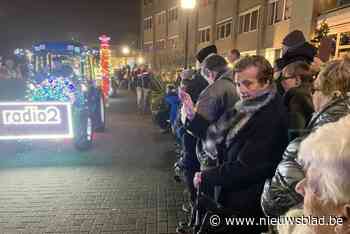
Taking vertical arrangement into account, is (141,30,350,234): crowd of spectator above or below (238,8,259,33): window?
below

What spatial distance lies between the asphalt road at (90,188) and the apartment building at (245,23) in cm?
673

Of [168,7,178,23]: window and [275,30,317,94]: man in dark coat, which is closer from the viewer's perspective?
[275,30,317,94]: man in dark coat

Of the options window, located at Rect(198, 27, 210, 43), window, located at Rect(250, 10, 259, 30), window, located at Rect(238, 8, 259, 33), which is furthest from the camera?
window, located at Rect(198, 27, 210, 43)

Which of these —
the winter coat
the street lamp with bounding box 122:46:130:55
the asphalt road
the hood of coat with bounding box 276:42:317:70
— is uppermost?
the street lamp with bounding box 122:46:130:55

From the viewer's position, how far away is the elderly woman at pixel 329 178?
3.55 ft

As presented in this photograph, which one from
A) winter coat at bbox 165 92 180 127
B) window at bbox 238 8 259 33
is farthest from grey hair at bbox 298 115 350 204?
window at bbox 238 8 259 33

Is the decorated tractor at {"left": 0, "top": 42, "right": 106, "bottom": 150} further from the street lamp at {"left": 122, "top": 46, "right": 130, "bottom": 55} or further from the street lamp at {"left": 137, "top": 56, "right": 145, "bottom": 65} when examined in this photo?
the street lamp at {"left": 137, "top": 56, "right": 145, "bottom": 65}

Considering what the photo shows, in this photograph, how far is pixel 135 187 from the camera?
5.24 m

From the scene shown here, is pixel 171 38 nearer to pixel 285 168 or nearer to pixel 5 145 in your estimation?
pixel 5 145

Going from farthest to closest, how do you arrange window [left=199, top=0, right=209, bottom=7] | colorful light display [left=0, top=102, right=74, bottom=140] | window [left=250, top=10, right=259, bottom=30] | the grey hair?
window [left=199, top=0, right=209, bottom=7], window [left=250, top=10, right=259, bottom=30], colorful light display [left=0, top=102, right=74, bottom=140], the grey hair

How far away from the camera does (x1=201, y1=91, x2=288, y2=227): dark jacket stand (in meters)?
2.31

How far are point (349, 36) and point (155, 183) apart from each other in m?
7.54
